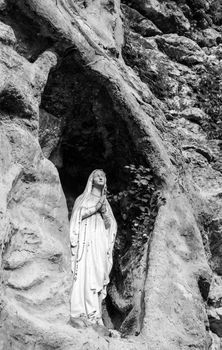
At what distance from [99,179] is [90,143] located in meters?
0.64

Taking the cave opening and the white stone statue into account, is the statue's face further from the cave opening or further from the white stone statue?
the cave opening

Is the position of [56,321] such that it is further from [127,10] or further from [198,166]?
[127,10]

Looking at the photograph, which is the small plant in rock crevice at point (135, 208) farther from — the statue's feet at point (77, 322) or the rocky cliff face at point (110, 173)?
the statue's feet at point (77, 322)

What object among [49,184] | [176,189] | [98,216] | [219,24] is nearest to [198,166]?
[176,189]

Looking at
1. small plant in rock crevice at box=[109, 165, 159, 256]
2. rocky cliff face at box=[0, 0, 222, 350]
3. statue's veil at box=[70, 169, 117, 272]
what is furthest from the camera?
small plant in rock crevice at box=[109, 165, 159, 256]

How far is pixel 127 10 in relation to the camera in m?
9.65

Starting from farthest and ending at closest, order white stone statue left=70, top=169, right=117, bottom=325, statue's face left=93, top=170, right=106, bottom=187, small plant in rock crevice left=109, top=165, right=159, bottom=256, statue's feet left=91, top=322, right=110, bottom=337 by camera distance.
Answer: statue's face left=93, top=170, right=106, bottom=187 → small plant in rock crevice left=109, top=165, right=159, bottom=256 → white stone statue left=70, top=169, right=117, bottom=325 → statue's feet left=91, top=322, right=110, bottom=337

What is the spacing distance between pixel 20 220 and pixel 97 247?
113 cm

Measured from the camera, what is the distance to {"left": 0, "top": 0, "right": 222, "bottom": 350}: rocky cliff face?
5188 millimetres

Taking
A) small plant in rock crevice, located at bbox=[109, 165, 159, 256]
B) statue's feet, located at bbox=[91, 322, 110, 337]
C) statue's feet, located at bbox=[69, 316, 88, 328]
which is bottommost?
statue's feet, located at bbox=[91, 322, 110, 337]

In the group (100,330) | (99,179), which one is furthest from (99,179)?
(100,330)

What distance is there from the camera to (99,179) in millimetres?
6699

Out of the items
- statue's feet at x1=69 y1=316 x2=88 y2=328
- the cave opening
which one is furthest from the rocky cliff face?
statue's feet at x1=69 y1=316 x2=88 y2=328

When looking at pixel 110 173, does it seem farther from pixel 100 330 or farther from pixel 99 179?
pixel 100 330
